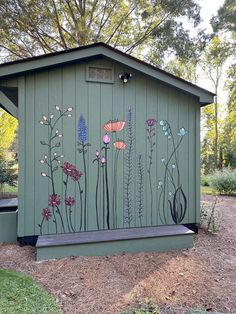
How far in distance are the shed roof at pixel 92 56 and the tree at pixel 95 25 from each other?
5.63 metres

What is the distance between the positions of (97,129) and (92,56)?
126 centimetres

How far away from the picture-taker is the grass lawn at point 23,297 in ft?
8.10

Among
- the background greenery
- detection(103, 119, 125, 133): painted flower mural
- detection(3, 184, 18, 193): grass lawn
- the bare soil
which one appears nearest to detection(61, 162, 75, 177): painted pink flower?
detection(103, 119, 125, 133): painted flower mural

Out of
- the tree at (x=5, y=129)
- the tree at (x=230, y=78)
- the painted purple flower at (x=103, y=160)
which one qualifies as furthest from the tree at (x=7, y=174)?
the tree at (x=230, y=78)

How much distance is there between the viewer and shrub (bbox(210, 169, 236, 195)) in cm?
995

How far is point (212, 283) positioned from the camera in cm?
311

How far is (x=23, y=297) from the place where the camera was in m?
2.67

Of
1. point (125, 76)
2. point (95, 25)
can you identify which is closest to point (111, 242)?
point (125, 76)

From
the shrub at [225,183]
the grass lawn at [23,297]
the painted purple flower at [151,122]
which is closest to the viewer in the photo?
the grass lawn at [23,297]

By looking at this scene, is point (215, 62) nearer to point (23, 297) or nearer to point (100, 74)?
point (100, 74)

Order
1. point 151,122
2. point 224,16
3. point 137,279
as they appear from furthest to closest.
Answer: point 224,16 < point 151,122 < point 137,279

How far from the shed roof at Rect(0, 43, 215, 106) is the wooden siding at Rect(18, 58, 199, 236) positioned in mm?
215

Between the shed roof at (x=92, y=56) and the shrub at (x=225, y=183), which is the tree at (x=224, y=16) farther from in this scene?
the shed roof at (x=92, y=56)

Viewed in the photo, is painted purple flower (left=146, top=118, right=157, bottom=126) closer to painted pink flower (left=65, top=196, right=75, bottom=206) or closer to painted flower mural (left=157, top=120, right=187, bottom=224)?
painted flower mural (left=157, top=120, right=187, bottom=224)
